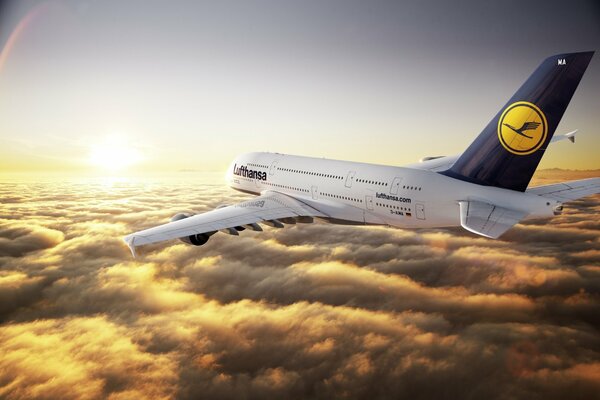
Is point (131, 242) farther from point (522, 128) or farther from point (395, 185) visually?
point (522, 128)

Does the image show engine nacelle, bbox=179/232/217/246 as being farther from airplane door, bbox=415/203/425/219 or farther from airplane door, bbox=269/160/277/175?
airplane door, bbox=415/203/425/219

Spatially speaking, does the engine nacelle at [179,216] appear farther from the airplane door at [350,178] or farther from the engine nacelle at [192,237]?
the airplane door at [350,178]

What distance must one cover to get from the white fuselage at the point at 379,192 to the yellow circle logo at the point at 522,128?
112 inches

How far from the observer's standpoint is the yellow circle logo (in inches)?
812

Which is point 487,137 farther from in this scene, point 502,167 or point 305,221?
point 305,221

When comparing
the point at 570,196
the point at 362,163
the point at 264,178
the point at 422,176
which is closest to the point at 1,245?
the point at 264,178

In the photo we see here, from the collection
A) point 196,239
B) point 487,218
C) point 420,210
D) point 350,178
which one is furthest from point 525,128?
point 196,239

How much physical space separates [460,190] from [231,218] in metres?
16.1

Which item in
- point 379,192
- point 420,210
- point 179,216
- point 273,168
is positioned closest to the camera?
point 420,210

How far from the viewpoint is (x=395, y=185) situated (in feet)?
89.3

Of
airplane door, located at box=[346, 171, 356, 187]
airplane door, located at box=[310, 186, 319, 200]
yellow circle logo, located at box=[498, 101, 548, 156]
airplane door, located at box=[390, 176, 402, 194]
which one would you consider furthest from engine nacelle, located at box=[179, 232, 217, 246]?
yellow circle logo, located at box=[498, 101, 548, 156]

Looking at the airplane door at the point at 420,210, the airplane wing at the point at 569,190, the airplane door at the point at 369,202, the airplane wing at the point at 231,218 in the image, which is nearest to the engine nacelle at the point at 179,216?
the airplane wing at the point at 231,218

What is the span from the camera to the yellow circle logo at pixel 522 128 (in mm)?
20625

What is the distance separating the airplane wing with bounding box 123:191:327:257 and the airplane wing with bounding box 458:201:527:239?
45.4 feet
